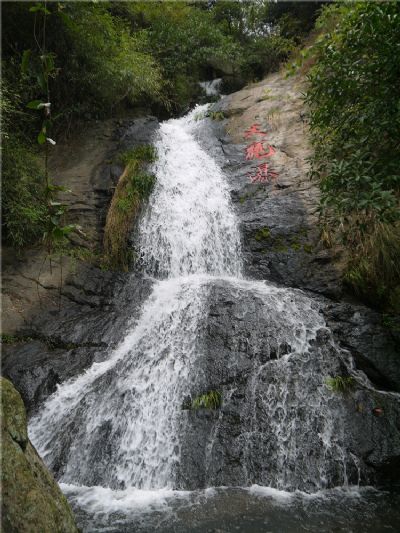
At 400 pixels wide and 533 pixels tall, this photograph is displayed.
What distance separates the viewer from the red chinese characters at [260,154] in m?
8.30

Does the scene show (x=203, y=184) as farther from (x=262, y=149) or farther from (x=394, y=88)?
(x=394, y=88)

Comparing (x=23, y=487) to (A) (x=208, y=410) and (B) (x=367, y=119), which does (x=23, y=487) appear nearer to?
(A) (x=208, y=410)

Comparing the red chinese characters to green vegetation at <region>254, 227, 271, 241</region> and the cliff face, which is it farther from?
green vegetation at <region>254, 227, 271, 241</region>

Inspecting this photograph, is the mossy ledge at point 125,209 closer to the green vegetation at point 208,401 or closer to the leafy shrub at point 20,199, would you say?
the leafy shrub at point 20,199

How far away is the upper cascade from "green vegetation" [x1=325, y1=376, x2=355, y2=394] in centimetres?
282

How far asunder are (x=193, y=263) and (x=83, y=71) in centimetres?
586

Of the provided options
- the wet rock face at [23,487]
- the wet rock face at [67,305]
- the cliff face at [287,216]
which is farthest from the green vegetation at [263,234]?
the wet rock face at [23,487]

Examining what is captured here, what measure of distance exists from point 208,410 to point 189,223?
4.27 meters

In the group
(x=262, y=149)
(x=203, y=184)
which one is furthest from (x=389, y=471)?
(x=262, y=149)

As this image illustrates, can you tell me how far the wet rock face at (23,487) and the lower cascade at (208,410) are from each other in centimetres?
159

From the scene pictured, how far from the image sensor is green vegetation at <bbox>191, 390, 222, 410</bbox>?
4.55 metres

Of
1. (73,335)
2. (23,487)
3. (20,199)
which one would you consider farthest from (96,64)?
(23,487)

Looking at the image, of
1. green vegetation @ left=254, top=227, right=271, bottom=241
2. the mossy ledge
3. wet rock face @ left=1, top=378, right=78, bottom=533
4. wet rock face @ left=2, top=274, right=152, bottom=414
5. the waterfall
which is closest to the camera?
wet rock face @ left=1, top=378, right=78, bottom=533

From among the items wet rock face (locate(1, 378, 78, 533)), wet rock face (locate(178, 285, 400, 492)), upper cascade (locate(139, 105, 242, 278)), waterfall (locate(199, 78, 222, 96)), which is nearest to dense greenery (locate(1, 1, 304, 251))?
waterfall (locate(199, 78, 222, 96))
